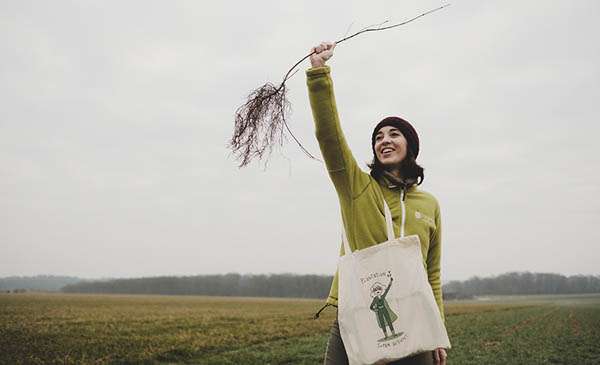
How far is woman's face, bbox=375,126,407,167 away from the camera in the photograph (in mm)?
2268

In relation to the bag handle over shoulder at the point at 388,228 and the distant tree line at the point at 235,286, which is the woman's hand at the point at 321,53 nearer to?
the bag handle over shoulder at the point at 388,228

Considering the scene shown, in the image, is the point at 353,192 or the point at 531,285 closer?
the point at 353,192

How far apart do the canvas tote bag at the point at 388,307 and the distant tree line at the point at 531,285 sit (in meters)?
168

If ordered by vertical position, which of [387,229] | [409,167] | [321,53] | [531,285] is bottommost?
[531,285]

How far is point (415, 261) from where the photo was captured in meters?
1.90

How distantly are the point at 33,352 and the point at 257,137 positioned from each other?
1252cm

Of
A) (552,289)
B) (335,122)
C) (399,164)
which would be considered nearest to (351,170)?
(335,122)

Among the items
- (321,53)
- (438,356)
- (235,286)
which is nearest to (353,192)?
(321,53)

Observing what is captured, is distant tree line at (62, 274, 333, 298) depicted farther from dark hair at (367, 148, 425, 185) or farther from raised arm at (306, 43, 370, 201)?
raised arm at (306, 43, 370, 201)

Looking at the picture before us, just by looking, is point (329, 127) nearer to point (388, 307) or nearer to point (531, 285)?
point (388, 307)

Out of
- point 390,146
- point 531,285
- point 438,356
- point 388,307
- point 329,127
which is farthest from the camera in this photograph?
point 531,285

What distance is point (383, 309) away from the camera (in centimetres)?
185

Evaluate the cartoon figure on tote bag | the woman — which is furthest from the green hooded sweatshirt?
the cartoon figure on tote bag

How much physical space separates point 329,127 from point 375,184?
414mm
